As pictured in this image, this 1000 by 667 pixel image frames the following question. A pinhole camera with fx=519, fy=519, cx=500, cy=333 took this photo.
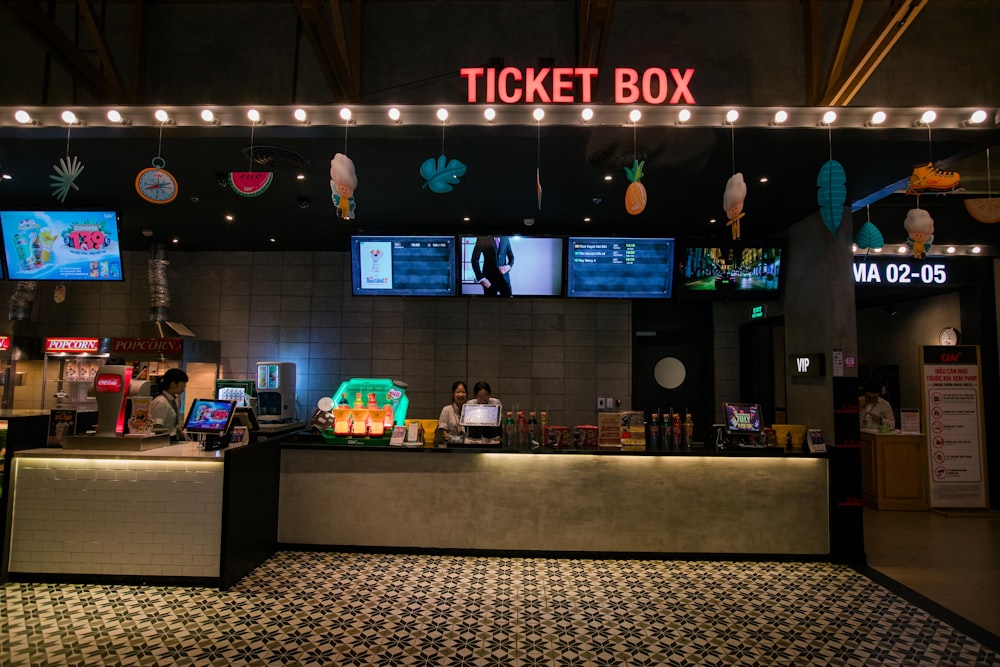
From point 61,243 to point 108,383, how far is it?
238 cm

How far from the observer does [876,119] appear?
3.89 metres

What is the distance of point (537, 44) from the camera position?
404cm

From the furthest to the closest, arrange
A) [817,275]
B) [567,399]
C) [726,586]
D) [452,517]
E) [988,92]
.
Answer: [567,399] < [817,275] < [452,517] < [726,586] < [988,92]

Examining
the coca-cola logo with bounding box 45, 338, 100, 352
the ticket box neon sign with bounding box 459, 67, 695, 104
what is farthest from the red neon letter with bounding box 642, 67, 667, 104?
the coca-cola logo with bounding box 45, 338, 100, 352

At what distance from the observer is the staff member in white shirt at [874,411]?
7109 millimetres

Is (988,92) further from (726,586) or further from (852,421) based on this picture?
(726,586)

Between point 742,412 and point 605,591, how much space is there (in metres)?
2.23

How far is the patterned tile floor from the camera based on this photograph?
3.20m

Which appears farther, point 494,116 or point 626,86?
point 494,116

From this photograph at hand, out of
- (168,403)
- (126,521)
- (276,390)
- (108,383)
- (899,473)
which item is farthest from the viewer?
(276,390)

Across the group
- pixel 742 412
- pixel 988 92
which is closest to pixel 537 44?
pixel 988 92

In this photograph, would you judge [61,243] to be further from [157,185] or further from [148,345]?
[157,185]

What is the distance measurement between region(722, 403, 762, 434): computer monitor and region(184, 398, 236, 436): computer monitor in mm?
4627

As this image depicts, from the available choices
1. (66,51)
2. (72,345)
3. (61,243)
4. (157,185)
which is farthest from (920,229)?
(72,345)
